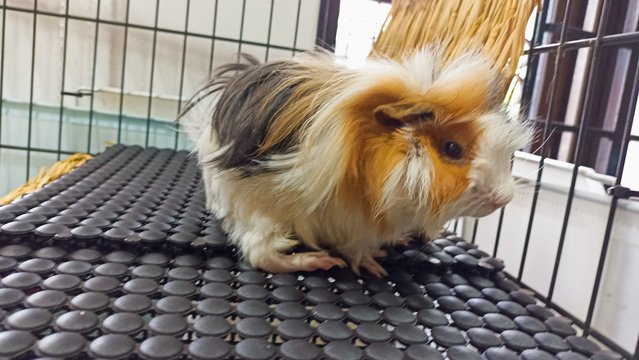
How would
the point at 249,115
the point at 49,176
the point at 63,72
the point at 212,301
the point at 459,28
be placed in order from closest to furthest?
the point at 212,301, the point at 249,115, the point at 459,28, the point at 49,176, the point at 63,72

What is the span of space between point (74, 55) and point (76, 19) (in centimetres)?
14

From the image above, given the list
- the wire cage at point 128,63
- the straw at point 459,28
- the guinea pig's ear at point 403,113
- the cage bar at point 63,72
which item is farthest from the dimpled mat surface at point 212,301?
the cage bar at point 63,72

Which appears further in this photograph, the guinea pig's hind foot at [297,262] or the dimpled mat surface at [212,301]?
the guinea pig's hind foot at [297,262]

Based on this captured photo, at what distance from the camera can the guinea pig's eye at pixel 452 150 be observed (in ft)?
2.10

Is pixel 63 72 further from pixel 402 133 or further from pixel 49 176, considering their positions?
pixel 402 133

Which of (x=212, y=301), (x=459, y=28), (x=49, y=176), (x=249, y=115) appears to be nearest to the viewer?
(x=212, y=301)

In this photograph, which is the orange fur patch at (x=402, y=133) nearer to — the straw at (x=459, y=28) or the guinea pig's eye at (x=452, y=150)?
the guinea pig's eye at (x=452, y=150)

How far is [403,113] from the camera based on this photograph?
2.08ft

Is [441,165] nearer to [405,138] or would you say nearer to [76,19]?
[405,138]

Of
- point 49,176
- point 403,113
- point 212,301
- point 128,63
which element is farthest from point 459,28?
point 128,63

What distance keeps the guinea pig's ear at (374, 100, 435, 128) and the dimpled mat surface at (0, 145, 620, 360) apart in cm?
25

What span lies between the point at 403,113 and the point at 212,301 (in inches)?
13.7

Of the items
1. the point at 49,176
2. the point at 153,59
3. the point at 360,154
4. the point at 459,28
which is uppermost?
the point at 459,28

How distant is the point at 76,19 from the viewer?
1.63 meters
